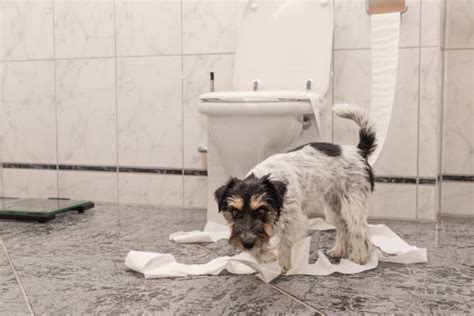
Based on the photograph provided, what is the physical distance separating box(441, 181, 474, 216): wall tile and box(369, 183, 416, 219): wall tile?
9.6 inches

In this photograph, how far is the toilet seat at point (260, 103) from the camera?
210 centimetres

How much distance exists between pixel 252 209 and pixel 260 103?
1.91 feet

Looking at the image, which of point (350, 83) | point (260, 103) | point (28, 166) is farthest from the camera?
point (28, 166)

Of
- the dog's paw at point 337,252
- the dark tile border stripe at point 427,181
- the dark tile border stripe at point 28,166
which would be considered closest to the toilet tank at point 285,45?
the dark tile border stripe at point 427,181

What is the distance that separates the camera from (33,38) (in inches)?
133

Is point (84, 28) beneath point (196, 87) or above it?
above

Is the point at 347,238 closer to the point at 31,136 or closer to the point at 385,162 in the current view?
the point at 385,162

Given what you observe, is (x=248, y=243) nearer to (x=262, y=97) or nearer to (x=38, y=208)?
(x=262, y=97)

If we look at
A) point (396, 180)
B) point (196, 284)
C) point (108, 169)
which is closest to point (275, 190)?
point (196, 284)

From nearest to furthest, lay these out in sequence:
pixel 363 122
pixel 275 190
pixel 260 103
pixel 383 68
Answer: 1. pixel 275 190
2. pixel 363 122
3. pixel 260 103
4. pixel 383 68

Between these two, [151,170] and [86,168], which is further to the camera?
[86,168]

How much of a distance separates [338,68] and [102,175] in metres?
1.53

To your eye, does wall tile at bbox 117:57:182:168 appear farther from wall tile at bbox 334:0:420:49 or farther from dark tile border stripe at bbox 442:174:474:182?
dark tile border stripe at bbox 442:174:474:182

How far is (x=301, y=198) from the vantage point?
1.82 metres
